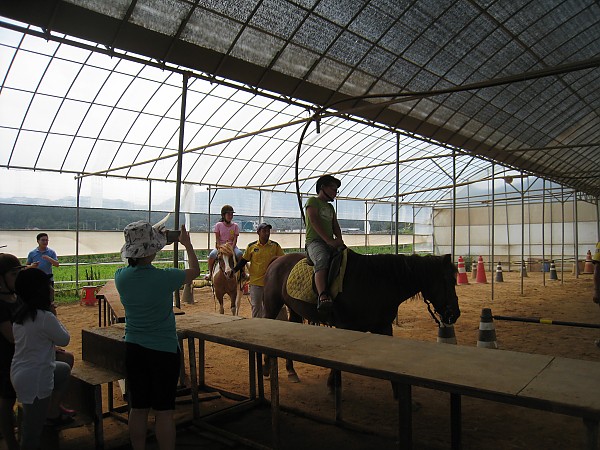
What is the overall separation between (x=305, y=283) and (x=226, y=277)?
4.29 metres

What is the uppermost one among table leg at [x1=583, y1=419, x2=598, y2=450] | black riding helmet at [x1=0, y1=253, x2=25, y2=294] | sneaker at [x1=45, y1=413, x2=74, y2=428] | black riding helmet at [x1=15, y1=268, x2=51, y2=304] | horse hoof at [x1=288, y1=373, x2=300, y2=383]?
black riding helmet at [x1=0, y1=253, x2=25, y2=294]

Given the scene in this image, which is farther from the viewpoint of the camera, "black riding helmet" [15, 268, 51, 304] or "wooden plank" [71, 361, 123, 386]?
"wooden plank" [71, 361, 123, 386]

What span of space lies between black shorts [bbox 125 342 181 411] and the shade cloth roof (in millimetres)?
3133

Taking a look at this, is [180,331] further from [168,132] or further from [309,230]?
[168,132]

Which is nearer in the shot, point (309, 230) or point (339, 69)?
point (309, 230)

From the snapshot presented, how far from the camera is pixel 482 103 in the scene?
32.2ft

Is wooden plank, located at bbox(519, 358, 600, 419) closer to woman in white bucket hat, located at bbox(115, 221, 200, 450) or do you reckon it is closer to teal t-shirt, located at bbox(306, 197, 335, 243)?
woman in white bucket hat, located at bbox(115, 221, 200, 450)

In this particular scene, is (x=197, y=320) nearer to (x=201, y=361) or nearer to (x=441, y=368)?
(x=201, y=361)

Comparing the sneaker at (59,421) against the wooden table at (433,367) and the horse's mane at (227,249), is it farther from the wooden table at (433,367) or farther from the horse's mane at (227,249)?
the horse's mane at (227,249)

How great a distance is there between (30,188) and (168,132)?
411 cm

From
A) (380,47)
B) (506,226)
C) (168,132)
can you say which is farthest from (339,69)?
(506,226)

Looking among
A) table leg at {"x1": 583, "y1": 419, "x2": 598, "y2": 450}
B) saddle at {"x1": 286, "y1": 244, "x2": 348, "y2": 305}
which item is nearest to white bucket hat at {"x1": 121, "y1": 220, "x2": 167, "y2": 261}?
saddle at {"x1": 286, "y1": 244, "x2": 348, "y2": 305}

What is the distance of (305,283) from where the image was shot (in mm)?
5043

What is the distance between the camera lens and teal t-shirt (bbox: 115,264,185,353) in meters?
2.86
